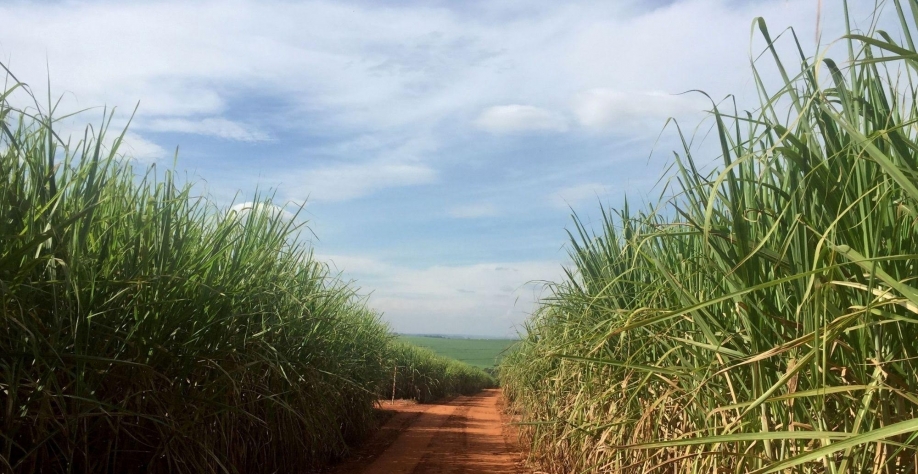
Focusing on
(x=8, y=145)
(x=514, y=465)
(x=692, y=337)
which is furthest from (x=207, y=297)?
(x=514, y=465)

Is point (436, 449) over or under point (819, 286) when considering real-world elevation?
under

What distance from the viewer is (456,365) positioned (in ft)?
107

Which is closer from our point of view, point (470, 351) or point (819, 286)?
point (819, 286)

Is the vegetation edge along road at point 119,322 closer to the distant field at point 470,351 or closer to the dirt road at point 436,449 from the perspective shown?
the dirt road at point 436,449

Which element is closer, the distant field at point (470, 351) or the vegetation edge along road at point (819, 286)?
the vegetation edge along road at point (819, 286)

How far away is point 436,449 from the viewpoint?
9.93 metres

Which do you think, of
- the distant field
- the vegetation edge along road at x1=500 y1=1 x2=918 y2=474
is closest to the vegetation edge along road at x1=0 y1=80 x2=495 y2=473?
the vegetation edge along road at x1=500 y1=1 x2=918 y2=474

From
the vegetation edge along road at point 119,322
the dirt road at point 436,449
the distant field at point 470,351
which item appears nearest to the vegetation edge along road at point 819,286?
the vegetation edge along road at point 119,322

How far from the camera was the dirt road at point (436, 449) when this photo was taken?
8094 millimetres

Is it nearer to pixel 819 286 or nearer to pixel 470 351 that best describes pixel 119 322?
pixel 819 286

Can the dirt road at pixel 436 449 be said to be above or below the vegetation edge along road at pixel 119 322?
below

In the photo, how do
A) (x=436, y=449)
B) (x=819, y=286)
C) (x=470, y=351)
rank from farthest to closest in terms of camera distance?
(x=470, y=351) → (x=436, y=449) → (x=819, y=286)

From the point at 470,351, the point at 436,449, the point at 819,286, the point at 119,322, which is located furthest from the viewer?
the point at 470,351

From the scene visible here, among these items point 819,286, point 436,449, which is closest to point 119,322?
point 819,286
